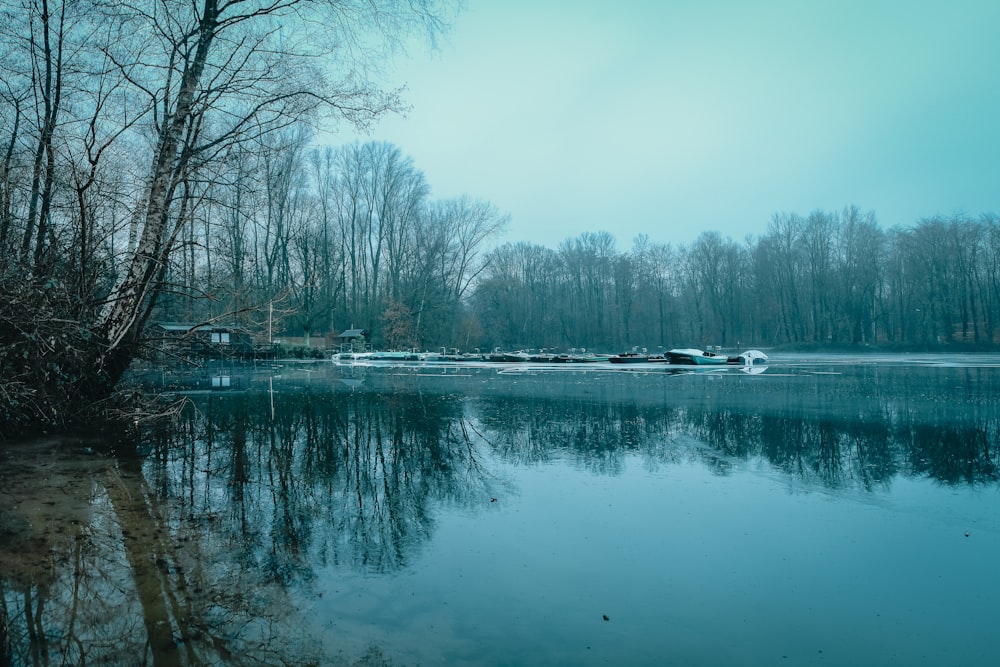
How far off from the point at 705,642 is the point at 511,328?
207ft

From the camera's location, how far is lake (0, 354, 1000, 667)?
2834 millimetres

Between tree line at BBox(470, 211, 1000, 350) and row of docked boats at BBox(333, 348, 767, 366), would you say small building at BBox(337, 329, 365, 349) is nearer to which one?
row of docked boats at BBox(333, 348, 767, 366)

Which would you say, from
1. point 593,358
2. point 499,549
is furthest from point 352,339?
point 499,549

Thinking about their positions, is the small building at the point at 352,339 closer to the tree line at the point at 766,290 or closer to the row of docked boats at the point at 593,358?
the row of docked boats at the point at 593,358

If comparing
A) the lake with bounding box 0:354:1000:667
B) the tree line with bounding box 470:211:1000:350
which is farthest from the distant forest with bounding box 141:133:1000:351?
the lake with bounding box 0:354:1000:667

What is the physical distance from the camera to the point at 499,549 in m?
A: 4.07

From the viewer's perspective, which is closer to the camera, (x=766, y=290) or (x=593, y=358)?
(x=593, y=358)

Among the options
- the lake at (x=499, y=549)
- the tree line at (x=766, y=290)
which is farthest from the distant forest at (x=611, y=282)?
the lake at (x=499, y=549)

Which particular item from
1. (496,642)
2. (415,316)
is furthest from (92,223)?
(415,316)

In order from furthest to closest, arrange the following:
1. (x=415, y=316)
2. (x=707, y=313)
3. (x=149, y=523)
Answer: (x=707, y=313), (x=415, y=316), (x=149, y=523)

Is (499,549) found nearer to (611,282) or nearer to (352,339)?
(352,339)

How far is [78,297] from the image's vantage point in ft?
24.3

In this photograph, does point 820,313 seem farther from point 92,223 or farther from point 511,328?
point 92,223

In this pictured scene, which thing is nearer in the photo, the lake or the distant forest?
the lake
